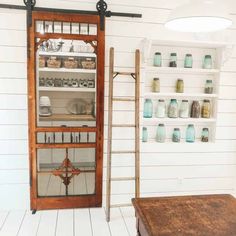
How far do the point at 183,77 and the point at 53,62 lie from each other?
1439 mm

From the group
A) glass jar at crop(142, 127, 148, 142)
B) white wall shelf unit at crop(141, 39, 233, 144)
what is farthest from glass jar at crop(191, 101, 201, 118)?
glass jar at crop(142, 127, 148, 142)

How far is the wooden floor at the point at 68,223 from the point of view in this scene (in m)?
2.44

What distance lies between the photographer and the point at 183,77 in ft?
9.75

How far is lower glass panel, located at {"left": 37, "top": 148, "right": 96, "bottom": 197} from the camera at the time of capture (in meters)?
2.86

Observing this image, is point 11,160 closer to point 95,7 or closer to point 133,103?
point 133,103

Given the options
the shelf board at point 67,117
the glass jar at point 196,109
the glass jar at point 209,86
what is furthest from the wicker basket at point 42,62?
the glass jar at point 209,86

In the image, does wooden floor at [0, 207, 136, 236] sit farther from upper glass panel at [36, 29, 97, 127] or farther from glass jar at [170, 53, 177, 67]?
glass jar at [170, 53, 177, 67]

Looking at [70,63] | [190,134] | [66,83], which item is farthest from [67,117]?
[190,134]

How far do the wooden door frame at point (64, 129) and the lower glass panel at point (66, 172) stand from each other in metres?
0.07

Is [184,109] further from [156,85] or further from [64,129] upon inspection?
[64,129]

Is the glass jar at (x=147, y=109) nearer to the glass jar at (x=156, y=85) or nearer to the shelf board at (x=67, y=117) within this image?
the glass jar at (x=156, y=85)

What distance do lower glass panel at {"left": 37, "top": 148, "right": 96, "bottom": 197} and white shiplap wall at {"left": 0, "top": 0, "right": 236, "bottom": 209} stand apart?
0.62 feet

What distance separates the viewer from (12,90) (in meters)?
2.65

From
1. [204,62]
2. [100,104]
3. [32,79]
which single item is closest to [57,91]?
[32,79]
